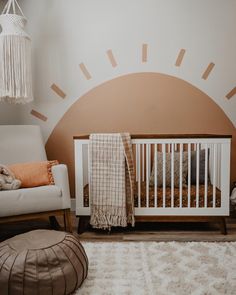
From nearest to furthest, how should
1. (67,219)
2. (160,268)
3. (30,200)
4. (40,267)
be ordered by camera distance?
(40,267), (160,268), (30,200), (67,219)

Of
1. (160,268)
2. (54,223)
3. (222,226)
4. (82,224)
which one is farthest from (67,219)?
(222,226)

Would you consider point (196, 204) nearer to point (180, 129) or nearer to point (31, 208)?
point (180, 129)

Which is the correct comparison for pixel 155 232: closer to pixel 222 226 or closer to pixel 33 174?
pixel 222 226

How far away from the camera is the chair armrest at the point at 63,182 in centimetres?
222

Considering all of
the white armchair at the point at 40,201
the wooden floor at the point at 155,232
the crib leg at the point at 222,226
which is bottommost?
the wooden floor at the point at 155,232

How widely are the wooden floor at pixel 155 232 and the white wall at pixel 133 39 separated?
42.2 inches

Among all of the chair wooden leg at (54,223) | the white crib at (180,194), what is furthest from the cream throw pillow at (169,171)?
the chair wooden leg at (54,223)

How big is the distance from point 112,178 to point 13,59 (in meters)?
1.24

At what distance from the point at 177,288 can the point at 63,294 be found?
0.55 m

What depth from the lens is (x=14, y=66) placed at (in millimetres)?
2555

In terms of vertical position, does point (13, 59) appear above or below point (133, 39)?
below

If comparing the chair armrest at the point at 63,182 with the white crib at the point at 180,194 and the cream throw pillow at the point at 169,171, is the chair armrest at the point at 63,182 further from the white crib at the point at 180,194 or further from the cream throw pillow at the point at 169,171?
the cream throw pillow at the point at 169,171

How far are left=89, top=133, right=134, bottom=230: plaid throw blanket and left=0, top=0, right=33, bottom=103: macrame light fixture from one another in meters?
0.78

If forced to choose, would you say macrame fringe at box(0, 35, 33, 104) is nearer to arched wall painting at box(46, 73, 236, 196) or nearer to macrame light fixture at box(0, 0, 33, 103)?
macrame light fixture at box(0, 0, 33, 103)
